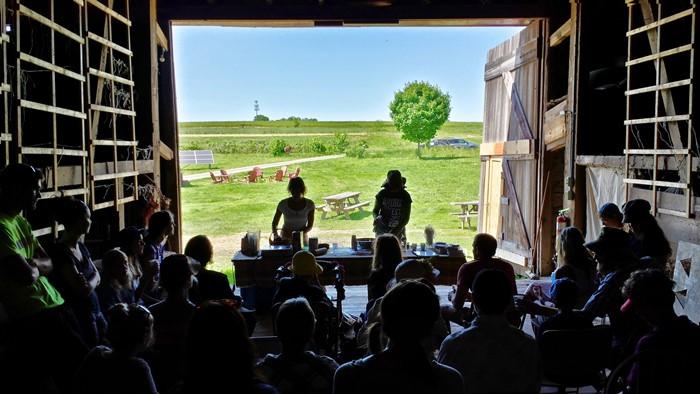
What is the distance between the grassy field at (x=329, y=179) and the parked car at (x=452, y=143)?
353 millimetres

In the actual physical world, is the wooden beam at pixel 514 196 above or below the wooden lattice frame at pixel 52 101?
below

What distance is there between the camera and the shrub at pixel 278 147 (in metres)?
21.7

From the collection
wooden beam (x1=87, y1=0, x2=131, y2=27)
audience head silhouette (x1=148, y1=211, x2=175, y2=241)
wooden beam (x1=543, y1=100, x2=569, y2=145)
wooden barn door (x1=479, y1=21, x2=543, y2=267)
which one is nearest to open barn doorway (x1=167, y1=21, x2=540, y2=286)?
wooden barn door (x1=479, y1=21, x2=543, y2=267)

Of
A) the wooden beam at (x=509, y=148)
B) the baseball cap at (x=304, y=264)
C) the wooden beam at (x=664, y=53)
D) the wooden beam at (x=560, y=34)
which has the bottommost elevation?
the baseball cap at (x=304, y=264)

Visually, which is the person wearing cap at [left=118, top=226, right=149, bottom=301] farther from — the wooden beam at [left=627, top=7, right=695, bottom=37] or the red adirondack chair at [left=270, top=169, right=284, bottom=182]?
the red adirondack chair at [left=270, top=169, right=284, bottom=182]

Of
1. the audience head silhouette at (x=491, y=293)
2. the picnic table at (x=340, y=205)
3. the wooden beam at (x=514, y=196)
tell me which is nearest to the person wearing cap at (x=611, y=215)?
the audience head silhouette at (x=491, y=293)

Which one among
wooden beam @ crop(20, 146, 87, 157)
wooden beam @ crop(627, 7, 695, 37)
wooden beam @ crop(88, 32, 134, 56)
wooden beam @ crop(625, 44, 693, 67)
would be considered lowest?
wooden beam @ crop(20, 146, 87, 157)

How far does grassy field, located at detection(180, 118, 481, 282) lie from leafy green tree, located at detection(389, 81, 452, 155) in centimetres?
97

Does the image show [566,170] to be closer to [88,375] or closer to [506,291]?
[506,291]

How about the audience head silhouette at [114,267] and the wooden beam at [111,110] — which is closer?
the audience head silhouette at [114,267]

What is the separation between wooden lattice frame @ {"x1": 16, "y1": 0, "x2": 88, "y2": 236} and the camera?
455 cm

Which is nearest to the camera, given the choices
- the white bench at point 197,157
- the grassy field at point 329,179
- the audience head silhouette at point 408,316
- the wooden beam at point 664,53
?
the audience head silhouette at point 408,316

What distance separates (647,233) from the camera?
4547 millimetres

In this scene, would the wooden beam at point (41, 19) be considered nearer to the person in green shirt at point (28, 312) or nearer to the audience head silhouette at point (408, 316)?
the person in green shirt at point (28, 312)
